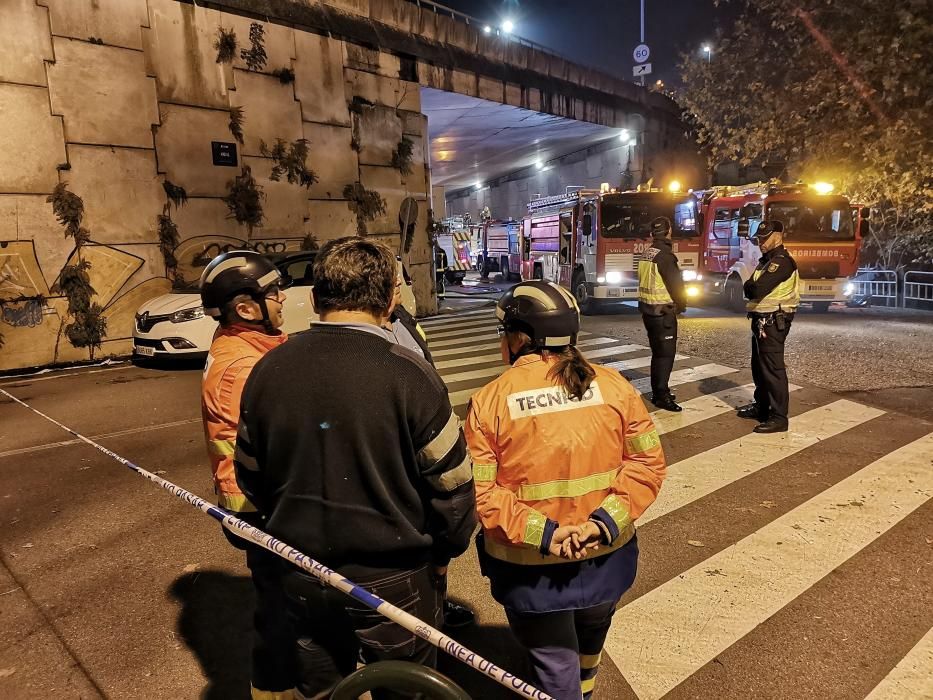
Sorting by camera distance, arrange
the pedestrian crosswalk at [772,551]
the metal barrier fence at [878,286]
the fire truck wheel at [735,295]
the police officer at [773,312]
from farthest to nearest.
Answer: the metal barrier fence at [878,286] → the fire truck wheel at [735,295] → the police officer at [773,312] → the pedestrian crosswalk at [772,551]

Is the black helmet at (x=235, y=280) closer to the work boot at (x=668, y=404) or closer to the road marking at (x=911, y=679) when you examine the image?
the road marking at (x=911, y=679)

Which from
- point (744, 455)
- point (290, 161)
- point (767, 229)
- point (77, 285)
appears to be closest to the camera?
point (744, 455)

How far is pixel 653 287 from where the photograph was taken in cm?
688

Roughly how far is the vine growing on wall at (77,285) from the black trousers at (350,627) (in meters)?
11.1

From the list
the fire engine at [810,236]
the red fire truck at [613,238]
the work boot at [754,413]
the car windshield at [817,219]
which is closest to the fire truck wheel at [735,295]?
the fire engine at [810,236]

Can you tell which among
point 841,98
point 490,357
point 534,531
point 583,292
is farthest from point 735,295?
point 534,531

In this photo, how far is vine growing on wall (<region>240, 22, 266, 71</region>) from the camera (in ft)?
40.7

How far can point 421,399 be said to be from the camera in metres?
1.68

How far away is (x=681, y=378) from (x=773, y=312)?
2.55 m

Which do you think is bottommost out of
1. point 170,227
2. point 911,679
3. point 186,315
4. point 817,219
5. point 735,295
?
point 911,679

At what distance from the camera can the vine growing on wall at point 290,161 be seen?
13014 mm

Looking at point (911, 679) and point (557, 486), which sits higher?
point (557, 486)

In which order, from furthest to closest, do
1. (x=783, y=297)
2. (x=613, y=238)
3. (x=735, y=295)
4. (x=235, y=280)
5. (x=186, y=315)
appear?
1. (x=735, y=295)
2. (x=613, y=238)
3. (x=186, y=315)
4. (x=783, y=297)
5. (x=235, y=280)

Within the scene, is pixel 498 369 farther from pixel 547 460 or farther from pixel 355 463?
pixel 355 463
